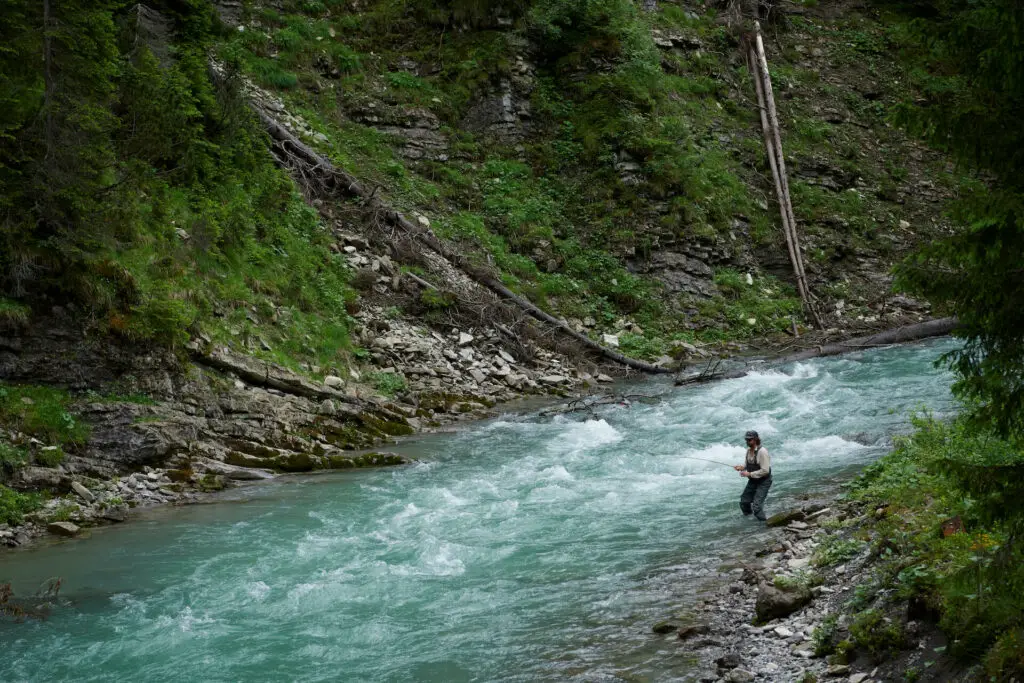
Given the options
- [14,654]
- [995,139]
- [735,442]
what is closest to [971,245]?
[995,139]

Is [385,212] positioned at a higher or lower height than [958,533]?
higher

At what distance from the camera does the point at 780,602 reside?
22.5 feet

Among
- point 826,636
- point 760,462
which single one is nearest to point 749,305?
point 760,462

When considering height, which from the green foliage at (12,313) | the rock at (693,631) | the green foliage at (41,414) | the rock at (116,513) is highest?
the green foliage at (12,313)

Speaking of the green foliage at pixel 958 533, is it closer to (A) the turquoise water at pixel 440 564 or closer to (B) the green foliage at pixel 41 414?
(A) the turquoise water at pixel 440 564

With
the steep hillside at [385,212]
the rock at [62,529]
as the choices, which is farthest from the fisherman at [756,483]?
the rock at [62,529]

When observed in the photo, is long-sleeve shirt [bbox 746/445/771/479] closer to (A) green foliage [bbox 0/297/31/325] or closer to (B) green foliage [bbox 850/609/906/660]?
(B) green foliage [bbox 850/609/906/660]

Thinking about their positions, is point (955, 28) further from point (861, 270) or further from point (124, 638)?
point (861, 270)

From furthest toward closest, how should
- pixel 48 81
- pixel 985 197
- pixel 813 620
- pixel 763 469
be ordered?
pixel 48 81 → pixel 763 469 → pixel 813 620 → pixel 985 197

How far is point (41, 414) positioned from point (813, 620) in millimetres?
10778

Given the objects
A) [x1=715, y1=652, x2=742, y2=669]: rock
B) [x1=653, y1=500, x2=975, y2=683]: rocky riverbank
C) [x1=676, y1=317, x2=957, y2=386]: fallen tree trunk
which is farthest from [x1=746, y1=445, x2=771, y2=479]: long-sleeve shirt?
[x1=676, y1=317, x2=957, y2=386]: fallen tree trunk

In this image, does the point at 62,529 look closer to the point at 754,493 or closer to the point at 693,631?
the point at 693,631

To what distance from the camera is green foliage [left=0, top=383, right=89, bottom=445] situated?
447 inches

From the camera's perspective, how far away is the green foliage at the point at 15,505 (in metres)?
10.2
